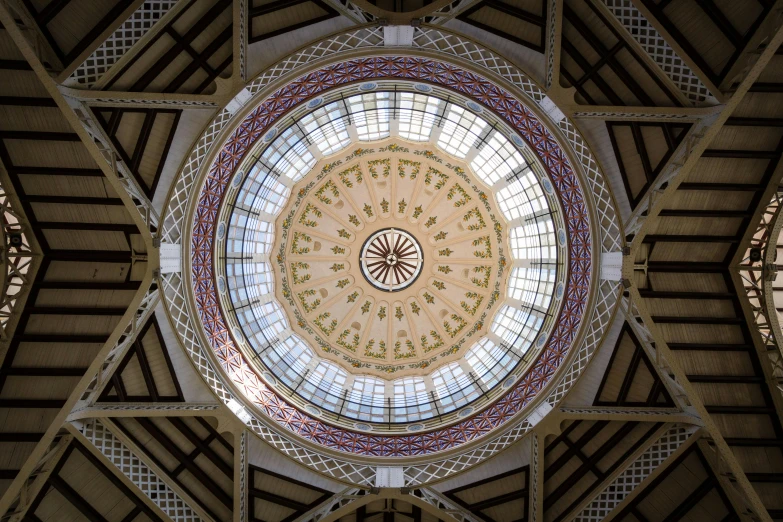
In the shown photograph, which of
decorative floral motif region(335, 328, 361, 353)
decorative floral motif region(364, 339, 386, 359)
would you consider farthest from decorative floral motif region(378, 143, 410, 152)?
decorative floral motif region(364, 339, 386, 359)

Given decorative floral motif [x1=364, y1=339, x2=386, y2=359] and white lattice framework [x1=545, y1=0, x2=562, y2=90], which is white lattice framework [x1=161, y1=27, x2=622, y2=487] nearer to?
white lattice framework [x1=545, y1=0, x2=562, y2=90]

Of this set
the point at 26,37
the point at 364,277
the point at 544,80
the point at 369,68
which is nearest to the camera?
the point at 26,37

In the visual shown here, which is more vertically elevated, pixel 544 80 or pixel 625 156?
pixel 544 80

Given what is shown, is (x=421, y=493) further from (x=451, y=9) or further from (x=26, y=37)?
(x=26, y=37)

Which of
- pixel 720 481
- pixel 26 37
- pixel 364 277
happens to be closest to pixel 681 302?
pixel 720 481

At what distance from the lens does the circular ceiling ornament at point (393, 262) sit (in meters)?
31.5

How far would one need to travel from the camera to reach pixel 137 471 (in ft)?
59.3

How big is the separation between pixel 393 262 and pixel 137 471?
17.4 m

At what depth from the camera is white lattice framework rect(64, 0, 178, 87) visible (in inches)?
580

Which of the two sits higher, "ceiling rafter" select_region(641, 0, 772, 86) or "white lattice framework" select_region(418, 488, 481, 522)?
"ceiling rafter" select_region(641, 0, 772, 86)

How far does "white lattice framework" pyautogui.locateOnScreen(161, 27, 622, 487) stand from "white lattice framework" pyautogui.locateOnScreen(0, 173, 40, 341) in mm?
4277

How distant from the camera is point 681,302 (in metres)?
18.9

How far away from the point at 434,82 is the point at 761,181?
1137 cm

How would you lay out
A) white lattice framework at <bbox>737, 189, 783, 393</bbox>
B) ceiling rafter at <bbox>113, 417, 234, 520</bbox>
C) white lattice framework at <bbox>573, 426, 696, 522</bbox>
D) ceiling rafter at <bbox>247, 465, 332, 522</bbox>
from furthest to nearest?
ceiling rafter at <bbox>247, 465, 332, 522</bbox>, ceiling rafter at <bbox>113, 417, 234, 520</bbox>, white lattice framework at <bbox>737, 189, 783, 393</bbox>, white lattice framework at <bbox>573, 426, 696, 522</bbox>
